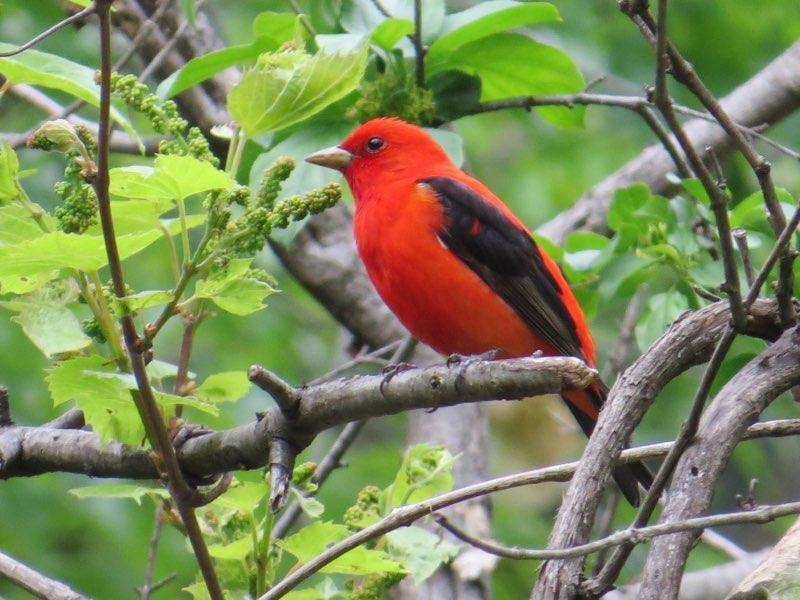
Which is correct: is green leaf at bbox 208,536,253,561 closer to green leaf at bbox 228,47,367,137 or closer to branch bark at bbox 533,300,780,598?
branch bark at bbox 533,300,780,598

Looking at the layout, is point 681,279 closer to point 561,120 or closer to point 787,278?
point 561,120

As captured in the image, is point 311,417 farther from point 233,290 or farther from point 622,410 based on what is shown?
point 622,410

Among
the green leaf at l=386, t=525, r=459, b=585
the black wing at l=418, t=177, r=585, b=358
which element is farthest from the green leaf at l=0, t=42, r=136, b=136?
the black wing at l=418, t=177, r=585, b=358

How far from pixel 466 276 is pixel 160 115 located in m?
2.46

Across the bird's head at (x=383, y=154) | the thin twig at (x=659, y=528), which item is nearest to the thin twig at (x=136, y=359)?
the thin twig at (x=659, y=528)

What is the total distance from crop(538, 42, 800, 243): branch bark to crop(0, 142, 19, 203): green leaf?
3625 millimetres

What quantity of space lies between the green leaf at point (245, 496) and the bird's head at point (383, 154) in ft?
9.01

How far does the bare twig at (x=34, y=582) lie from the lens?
9.74 ft

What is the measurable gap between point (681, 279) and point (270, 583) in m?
2.14

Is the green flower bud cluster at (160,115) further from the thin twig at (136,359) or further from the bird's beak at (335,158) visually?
the bird's beak at (335,158)

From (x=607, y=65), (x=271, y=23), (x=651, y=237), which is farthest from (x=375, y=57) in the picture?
(x=607, y=65)

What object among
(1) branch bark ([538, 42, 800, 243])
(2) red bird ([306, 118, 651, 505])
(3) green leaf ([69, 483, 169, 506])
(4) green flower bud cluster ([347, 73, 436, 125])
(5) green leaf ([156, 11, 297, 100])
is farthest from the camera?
(1) branch bark ([538, 42, 800, 243])

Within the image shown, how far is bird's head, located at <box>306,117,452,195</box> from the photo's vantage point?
5609 mm

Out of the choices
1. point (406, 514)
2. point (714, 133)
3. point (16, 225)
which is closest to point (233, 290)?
point (16, 225)
